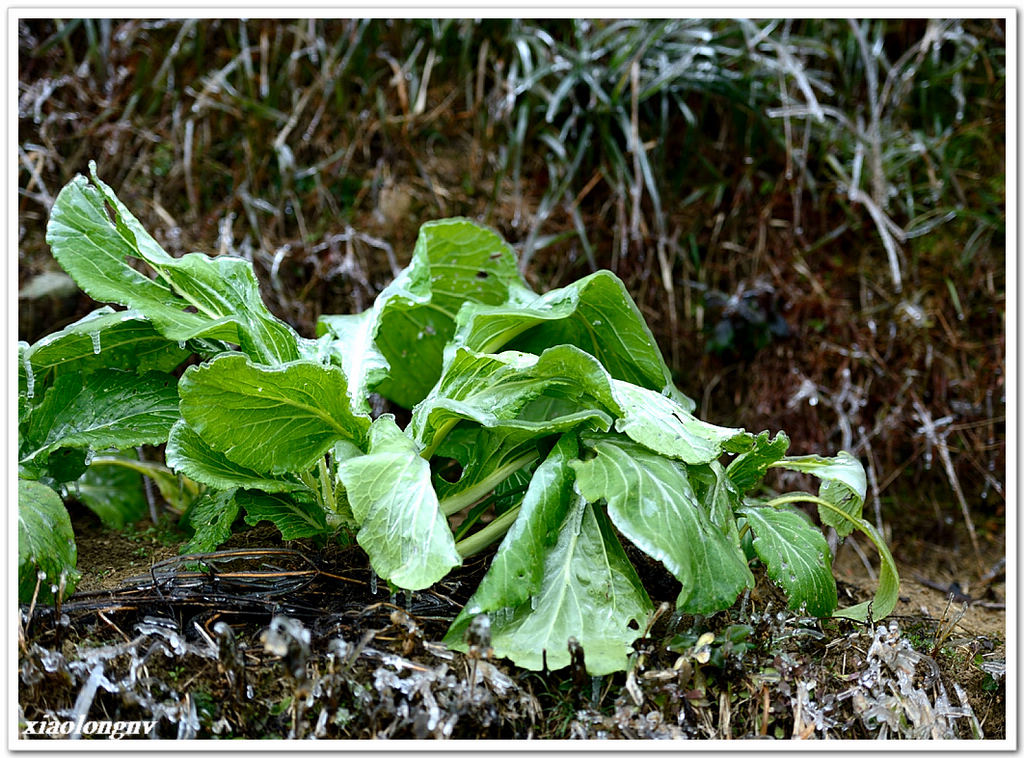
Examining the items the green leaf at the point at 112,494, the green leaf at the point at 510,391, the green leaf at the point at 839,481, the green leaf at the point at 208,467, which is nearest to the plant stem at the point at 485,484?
the green leaf at the point at 510,391

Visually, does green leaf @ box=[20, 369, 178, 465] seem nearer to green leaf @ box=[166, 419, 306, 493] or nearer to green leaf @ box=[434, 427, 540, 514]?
green leaf @ box=[166, 419, 306, 493]

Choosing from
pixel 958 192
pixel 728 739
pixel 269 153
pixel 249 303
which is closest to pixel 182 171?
pixel 269 153

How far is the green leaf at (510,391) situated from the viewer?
1.51 metres

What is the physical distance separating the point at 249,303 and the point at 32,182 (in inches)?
65.5

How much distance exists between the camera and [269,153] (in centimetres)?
304

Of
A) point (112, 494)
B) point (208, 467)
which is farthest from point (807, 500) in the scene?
point (112, 494)

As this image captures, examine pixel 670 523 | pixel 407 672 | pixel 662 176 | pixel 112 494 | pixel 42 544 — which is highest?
pixel 662 176

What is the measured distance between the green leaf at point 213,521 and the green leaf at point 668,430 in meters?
0.86

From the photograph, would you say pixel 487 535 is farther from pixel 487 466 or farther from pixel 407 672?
pixel 407 672

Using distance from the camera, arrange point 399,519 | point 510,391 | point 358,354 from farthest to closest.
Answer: point 358,354 < point 510,391 < point 399,519

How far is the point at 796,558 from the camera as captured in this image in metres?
1.59

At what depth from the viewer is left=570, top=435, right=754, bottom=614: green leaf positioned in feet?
4.55

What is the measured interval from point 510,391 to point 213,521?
731 mm

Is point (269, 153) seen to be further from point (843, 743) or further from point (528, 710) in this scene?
point (843, 743)
